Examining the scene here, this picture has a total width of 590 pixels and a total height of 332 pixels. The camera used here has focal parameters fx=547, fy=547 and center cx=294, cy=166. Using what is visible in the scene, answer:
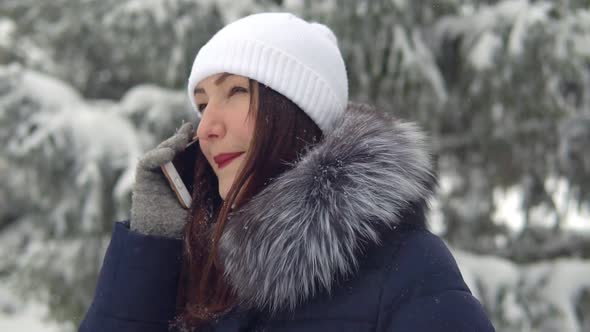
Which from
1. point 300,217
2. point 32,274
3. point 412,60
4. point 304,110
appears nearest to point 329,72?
point 304,110

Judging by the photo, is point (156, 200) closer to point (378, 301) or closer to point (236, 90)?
point (236, 90)

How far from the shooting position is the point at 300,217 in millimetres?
1188

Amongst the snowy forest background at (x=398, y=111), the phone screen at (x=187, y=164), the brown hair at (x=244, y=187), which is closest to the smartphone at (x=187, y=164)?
the phone screen at (x=187, y=164)

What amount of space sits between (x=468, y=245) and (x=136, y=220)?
306cm

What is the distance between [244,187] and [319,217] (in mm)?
222

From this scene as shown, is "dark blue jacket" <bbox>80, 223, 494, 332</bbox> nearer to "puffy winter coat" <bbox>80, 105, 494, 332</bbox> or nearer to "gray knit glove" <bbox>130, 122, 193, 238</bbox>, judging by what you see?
"puffy winter coat" <bbox>80, 105, 494, 332</bbox>

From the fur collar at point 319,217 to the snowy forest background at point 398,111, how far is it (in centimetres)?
174

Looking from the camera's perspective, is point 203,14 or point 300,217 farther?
point 203,14

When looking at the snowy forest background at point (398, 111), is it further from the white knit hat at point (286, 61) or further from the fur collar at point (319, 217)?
the fur collar at point (319, 217)

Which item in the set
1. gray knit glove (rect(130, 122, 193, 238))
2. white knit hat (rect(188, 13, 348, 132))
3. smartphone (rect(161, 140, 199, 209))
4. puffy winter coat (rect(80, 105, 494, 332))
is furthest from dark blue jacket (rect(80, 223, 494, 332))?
white knit hat (rect(188, 13, 348, 132))

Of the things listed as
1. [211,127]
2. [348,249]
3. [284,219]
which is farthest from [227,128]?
[348,249]

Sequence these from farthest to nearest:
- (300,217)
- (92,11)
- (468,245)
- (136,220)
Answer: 1. (468,245)
2. (92,11)
3. (136,220)
4. (300,217)

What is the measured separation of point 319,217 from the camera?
118 centimetres

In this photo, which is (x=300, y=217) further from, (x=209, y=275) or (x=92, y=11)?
(x=92, y=11)
